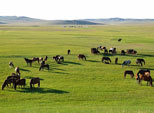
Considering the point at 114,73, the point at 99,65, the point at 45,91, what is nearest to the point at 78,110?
the point at 45,91

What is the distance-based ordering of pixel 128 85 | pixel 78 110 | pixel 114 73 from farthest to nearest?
1. pixel 114 73
2. pixel 128 85
3. pixel 78 110

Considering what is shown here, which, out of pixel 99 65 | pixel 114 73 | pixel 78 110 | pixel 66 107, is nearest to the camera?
pixel 78 110

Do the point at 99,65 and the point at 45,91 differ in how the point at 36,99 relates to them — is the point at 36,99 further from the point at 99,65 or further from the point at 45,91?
the point at 99,65

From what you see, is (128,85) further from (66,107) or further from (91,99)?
(66,107)

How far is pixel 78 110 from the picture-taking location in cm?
1631

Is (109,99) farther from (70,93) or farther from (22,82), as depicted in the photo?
(22,82)

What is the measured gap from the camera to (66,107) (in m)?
17.4

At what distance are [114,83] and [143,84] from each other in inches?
111

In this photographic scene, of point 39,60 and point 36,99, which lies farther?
point 39,60

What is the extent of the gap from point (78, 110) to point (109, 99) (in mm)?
4145

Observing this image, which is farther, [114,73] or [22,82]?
[114,73]

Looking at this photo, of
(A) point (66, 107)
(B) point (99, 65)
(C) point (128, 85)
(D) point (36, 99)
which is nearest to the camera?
(A) point (66, 107)

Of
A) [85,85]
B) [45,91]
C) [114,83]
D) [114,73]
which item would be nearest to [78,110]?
Result: [45,91]

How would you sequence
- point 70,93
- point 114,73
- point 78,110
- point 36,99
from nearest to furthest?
point 78,110 < point 36,99 < point 70,93 < point 114,73
